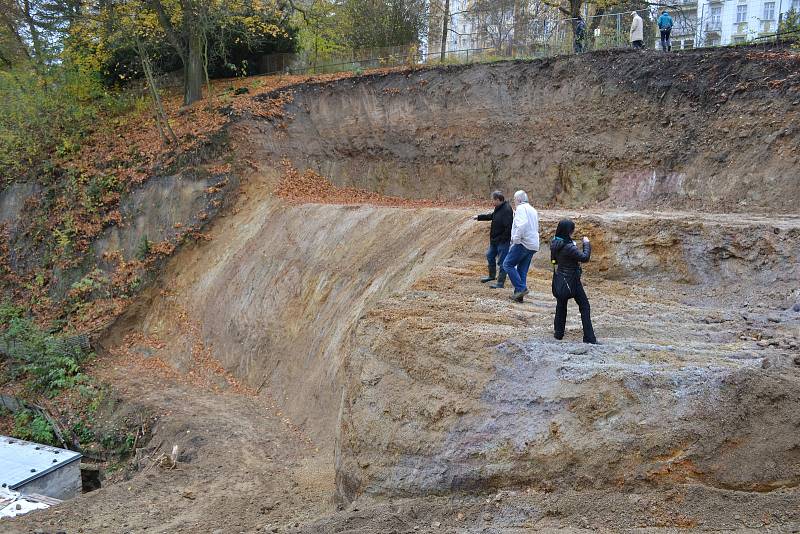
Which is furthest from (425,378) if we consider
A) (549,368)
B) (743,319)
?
(743,319)

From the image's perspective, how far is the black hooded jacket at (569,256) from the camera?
7.05 metres

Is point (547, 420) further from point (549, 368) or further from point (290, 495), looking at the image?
point (290, 495)

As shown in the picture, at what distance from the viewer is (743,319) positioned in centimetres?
779

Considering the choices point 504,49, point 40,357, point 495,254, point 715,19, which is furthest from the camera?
point 715,19

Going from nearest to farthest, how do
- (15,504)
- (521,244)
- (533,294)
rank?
(521,244) → (533,294) → (15,504)

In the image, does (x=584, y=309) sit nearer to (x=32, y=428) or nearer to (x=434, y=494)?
(x=434, y=494)

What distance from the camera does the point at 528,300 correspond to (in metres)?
8.80

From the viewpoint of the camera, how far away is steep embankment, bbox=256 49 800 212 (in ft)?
48.0

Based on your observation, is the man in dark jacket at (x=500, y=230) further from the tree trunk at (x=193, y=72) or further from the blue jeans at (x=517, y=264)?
the tree trunk at (x=193, y=72)

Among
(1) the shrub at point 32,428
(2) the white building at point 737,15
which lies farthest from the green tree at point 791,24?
(1) the shrub at point 32,428

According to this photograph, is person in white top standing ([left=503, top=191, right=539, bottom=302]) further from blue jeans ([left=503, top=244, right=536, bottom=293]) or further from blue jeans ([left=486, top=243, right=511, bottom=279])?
blue jeans ([left=486, top=243, right=511, bottom=279])

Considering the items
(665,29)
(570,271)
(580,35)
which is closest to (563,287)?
(570,271)

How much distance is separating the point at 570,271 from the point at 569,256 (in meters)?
0.17

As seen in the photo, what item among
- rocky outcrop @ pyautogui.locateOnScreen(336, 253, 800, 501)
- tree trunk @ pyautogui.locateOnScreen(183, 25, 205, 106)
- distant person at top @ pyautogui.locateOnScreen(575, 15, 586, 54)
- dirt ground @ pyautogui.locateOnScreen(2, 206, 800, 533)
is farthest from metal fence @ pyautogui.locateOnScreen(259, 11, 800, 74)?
rocky outcrop @ pyautogui.locateOnScreen(336, 253, 800, 501)
